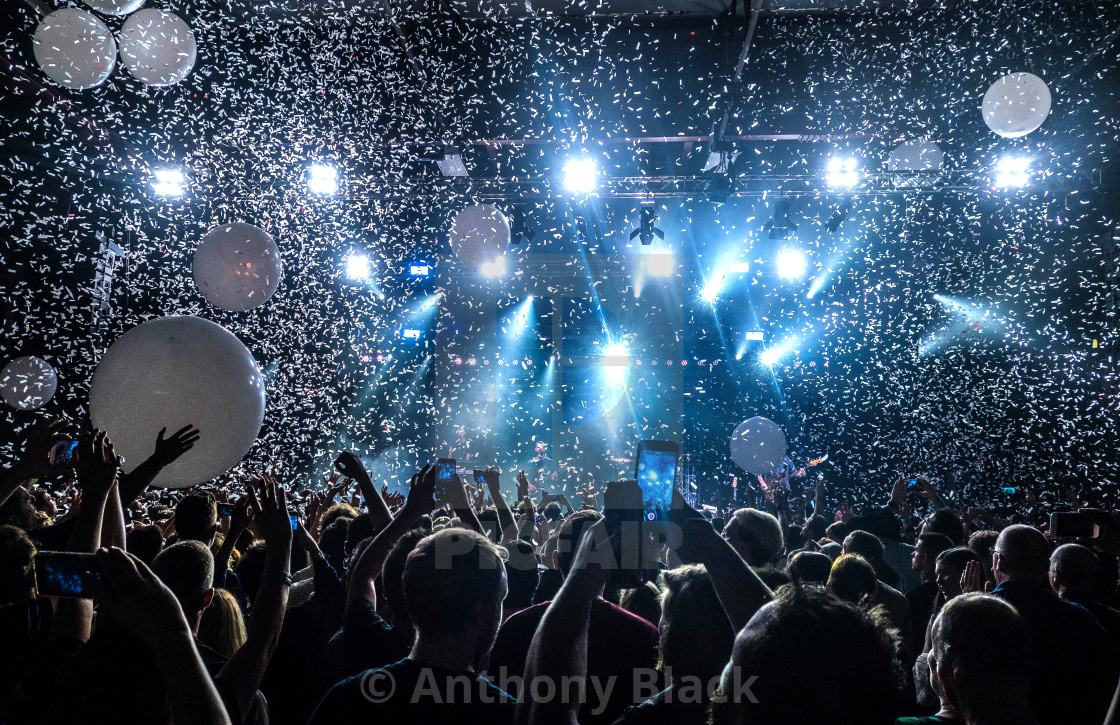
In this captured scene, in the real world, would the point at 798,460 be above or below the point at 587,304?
below

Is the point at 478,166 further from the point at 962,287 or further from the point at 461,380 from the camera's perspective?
the point at 962,287

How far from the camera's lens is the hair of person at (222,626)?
1992 mm

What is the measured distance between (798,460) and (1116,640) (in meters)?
10.1

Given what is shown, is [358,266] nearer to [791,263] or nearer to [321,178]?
[321,178]

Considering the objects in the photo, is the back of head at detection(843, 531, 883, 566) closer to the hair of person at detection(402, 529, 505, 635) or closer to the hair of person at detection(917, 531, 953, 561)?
the hair of person at detection(917, 531, 953, 561)

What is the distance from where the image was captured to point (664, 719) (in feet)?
4.02

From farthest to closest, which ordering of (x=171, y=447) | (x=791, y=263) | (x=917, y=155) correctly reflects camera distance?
(x=791, y=263) < (x=917, y=155) < (x=171, y=447)

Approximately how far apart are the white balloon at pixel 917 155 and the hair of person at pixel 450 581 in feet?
25.8

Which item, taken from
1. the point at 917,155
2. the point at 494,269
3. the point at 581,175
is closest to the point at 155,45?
the point at 581,175

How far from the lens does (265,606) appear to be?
60.2 inches

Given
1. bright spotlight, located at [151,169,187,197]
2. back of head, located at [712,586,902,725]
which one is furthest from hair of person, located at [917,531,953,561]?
bright spotlight, located at [151,169,187,197]

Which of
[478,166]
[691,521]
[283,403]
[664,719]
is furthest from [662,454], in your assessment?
[283,403]

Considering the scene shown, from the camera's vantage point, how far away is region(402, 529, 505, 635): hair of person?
1277 mm

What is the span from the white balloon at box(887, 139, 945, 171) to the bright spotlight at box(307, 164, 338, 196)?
669 cm
